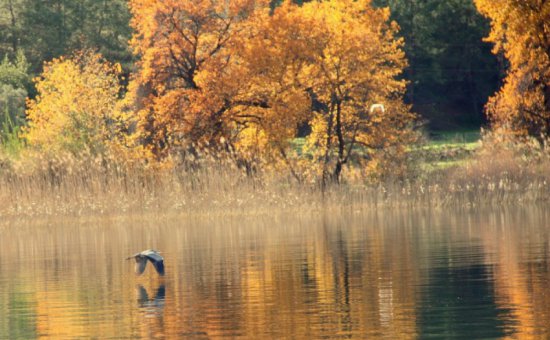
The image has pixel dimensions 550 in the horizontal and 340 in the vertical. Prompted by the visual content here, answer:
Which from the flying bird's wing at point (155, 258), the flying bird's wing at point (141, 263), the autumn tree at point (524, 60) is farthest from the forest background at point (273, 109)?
the flying bird's wing at point (155, 258)

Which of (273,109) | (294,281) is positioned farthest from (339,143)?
(294,281)

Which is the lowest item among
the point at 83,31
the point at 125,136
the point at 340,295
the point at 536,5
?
the point at 340,295

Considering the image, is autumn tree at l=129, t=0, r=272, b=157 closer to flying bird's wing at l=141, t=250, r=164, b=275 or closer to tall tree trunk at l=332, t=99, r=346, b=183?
tall tree trunk at l=332, t=99, r=346, b=183

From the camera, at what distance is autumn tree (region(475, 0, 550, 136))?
128ft

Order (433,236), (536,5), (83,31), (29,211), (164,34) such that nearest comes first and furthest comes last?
(433,236)
(29,211)
(536,5)
(164,34)
(83,31)

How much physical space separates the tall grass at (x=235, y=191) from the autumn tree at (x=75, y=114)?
5438 mm

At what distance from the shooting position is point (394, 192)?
3697 centimetres

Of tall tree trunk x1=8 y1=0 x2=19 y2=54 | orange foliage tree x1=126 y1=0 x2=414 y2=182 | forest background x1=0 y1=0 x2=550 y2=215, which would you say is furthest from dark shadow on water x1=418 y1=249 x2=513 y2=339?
tall tree trunk x1=8 y1=0 x2=19 y2=54

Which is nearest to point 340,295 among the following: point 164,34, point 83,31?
point 164,34

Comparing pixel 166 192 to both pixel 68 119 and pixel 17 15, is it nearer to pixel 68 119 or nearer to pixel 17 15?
pixel 68 119

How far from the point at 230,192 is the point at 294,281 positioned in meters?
16.5

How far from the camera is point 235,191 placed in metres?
35.9

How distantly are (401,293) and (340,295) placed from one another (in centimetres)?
84

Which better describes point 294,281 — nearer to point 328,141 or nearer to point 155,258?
point 155,258
